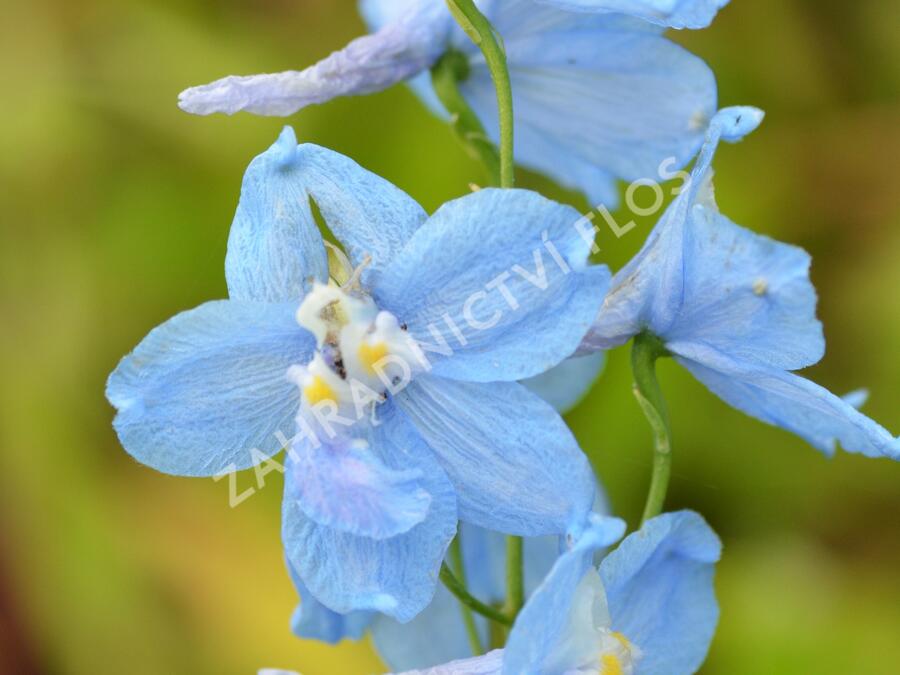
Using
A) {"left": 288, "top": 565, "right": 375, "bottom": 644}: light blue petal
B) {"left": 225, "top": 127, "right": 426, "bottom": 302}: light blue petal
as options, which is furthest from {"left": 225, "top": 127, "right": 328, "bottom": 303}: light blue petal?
{"left": 288, "top": 565, "right": 375, "bottom": 644}: light blue petal

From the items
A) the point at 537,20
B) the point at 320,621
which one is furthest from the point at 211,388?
the point at 537,20

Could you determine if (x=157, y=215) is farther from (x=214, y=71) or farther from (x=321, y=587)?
(x=321, y=587)

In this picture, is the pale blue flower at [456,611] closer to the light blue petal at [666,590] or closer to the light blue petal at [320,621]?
the light blue petal at [320,621]

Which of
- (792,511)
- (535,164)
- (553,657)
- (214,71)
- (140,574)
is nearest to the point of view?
(553,657)

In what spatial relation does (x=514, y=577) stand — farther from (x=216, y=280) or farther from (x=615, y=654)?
(x=216, y=280)

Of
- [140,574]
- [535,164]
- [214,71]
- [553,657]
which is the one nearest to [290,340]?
[553,657]

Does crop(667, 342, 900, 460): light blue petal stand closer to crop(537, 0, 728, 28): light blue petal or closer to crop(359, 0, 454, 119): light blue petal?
crop(537, 0, 728, 28): light blue petal
